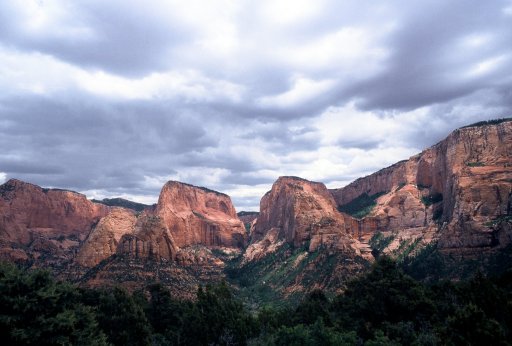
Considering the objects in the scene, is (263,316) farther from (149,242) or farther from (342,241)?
(342,241)

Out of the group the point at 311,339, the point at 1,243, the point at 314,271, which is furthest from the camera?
the point at 1,243

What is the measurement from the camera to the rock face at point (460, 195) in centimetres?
11581

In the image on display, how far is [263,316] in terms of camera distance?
63.6 meters

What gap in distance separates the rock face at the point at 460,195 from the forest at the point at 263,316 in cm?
5630

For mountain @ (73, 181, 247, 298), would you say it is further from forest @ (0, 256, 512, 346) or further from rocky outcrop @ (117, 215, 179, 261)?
forest @ (0, 256, 512, 346)

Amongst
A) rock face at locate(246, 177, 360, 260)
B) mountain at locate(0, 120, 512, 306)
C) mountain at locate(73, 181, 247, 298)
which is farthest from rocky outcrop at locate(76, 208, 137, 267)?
rock face at locate(246, 177, 360, 260)

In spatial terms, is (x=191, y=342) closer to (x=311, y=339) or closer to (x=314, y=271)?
(x=311, y=339)

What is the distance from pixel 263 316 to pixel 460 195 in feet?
313

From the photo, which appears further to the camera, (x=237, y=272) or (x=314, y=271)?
(x=237, y=272)

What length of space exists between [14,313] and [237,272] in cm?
15295

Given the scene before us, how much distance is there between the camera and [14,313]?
2473 cm

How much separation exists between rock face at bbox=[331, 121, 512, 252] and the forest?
5630 centimetres

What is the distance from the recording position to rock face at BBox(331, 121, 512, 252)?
116 metres

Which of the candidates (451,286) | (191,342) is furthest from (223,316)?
(451,286)
